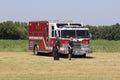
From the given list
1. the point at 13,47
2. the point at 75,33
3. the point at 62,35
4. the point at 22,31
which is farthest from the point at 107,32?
the point at 62,35

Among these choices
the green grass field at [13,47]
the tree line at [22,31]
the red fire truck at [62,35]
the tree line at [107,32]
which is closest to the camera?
the red fire truck at [62,35]

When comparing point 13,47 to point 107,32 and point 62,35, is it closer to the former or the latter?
point 62,35

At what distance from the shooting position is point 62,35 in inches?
1346

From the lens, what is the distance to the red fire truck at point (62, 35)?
34.1 metres

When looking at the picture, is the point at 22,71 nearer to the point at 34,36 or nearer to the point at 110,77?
the point at 110,77

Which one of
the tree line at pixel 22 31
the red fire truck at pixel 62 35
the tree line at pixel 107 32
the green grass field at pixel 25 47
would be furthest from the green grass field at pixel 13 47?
the tree line at pixel 107 32

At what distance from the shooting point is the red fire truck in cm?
3409

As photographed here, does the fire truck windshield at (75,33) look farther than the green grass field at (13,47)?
No

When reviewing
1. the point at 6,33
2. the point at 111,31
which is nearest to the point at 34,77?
the point at 6,33

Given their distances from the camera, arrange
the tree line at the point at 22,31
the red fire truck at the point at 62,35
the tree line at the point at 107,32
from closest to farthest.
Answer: the red fire truck at the point at 62,35 < the tree line at the point at 22,31 < the tree line at the point at 107,32

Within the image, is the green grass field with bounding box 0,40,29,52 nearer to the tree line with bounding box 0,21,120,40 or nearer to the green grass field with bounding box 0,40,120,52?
the green grass field with bounding box 0,40,120,52

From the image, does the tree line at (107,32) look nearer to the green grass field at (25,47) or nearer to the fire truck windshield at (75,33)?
the green grass field at (25,47)

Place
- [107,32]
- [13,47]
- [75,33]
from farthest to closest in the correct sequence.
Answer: [107,32] < [13,47] < [75,33]

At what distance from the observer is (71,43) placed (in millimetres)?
32312
